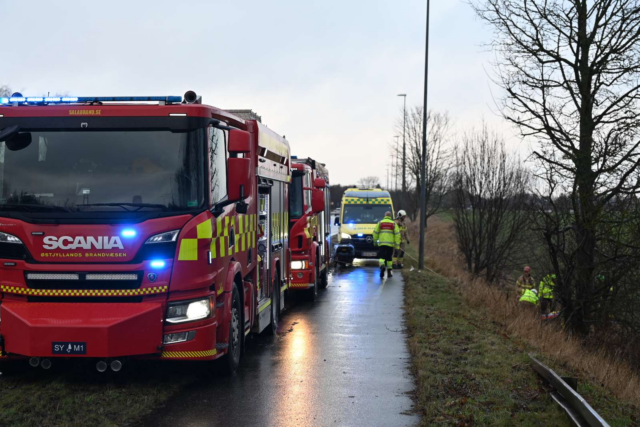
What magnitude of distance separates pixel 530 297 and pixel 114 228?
13526 millimetres

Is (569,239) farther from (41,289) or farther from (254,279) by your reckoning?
(41,289)

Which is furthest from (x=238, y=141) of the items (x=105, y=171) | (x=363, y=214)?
(x=363, y=214)

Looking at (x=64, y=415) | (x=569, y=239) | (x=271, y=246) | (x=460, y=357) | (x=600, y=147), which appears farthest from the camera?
(x=569, y=239)

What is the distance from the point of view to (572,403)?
652cm

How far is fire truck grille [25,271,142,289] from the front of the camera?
22.3 feet

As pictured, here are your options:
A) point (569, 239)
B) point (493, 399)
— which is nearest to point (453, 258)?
point (569, 239)

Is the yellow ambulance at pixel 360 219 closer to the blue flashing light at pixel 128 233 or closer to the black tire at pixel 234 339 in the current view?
the black tire at pixel 234 339

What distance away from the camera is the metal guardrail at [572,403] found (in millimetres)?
5846

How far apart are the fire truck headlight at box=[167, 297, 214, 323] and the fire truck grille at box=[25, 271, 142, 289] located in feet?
1.32

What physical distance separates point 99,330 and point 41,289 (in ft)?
2.44

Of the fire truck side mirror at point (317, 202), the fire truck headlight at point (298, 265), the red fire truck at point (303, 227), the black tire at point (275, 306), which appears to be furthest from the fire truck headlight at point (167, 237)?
the fire truck side mirror at point (317, 202)

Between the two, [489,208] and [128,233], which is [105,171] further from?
[489,208]

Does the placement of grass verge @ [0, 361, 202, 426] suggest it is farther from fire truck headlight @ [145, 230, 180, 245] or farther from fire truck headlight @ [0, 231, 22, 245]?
fire truck headlight @ [145, 230, 180, 245]

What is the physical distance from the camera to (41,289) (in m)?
6.86
